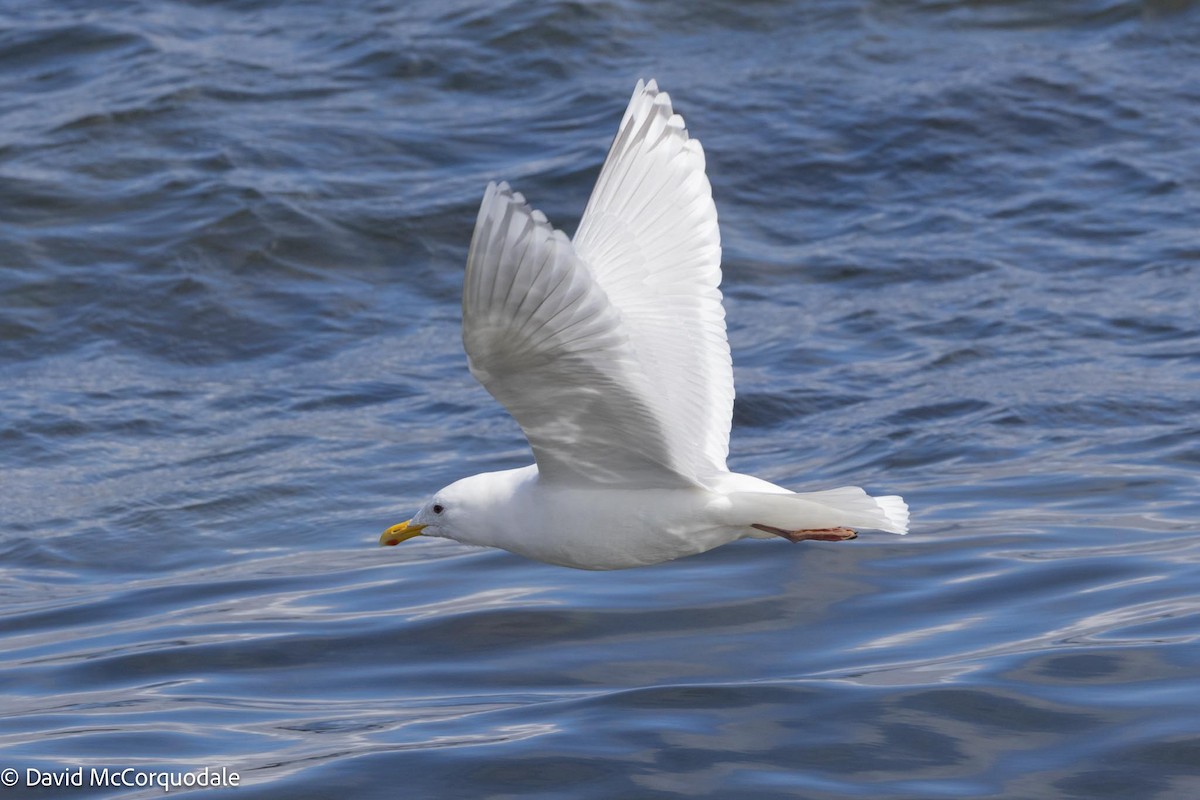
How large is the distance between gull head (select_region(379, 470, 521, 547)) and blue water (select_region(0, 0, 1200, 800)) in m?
0.62

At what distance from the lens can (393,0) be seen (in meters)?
13.5

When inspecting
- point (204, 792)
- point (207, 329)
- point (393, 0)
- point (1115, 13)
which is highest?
point (393, 0)

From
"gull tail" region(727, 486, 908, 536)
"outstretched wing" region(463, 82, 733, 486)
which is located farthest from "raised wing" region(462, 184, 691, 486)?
"gull tail" region(727, 486, 908, 536)

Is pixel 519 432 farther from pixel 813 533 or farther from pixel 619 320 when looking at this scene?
pixel 619 320

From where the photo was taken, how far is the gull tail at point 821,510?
475 centimetres

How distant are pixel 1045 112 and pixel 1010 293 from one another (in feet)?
8.05

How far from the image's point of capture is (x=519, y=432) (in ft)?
28.0

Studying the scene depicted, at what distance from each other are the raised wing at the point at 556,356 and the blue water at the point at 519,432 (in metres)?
0.93

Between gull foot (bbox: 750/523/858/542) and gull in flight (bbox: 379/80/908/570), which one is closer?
gull in flight (bbox: 379/80/908/570)

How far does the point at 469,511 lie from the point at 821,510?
1073mm

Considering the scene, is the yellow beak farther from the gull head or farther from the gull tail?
the gull tail

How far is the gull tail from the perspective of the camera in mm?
4750

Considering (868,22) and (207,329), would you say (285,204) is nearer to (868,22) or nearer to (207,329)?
(207,329)

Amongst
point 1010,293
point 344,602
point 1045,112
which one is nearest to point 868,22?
point 1045,112
